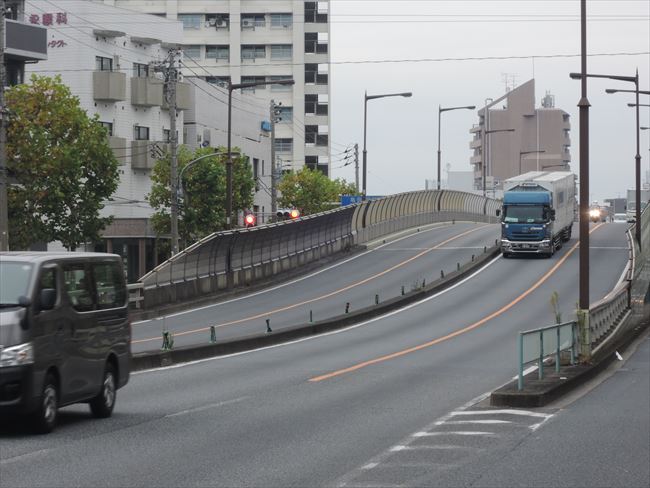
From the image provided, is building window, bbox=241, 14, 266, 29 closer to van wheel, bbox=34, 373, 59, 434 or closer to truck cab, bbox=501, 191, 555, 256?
truck cab, bbox=501, 191, 555, 256

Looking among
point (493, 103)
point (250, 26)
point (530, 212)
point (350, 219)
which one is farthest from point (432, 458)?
point (493, 103)

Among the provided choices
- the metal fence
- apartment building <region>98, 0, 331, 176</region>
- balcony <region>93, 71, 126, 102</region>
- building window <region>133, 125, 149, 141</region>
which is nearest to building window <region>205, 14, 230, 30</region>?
apartment building <region>98, 0, 331, 176</region>

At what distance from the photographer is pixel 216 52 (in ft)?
456

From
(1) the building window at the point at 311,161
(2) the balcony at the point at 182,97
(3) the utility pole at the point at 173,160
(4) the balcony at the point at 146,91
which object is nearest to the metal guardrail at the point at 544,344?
(3) the utility pole at the point at 173,160

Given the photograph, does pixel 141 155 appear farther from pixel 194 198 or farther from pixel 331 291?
pixel 331 291

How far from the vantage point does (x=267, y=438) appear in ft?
47.3

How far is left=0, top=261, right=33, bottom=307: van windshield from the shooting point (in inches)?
567

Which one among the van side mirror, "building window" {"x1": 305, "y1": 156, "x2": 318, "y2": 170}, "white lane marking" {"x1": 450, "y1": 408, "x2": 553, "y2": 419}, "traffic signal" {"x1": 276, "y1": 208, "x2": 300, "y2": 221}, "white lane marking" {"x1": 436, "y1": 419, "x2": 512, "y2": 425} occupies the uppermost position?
"building window" {"x1": 305, "y1": 156, "x2": 318, "y2": 170}

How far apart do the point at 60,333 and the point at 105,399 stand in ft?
6.06

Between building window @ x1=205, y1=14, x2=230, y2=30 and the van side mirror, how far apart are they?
12518 centimetres

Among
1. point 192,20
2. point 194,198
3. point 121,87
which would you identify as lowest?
point 194,198

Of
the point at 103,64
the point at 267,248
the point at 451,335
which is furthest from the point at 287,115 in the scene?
the point at 451,335

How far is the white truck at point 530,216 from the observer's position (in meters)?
62.7

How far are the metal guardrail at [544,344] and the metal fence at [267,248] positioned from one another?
2267 centimetres
